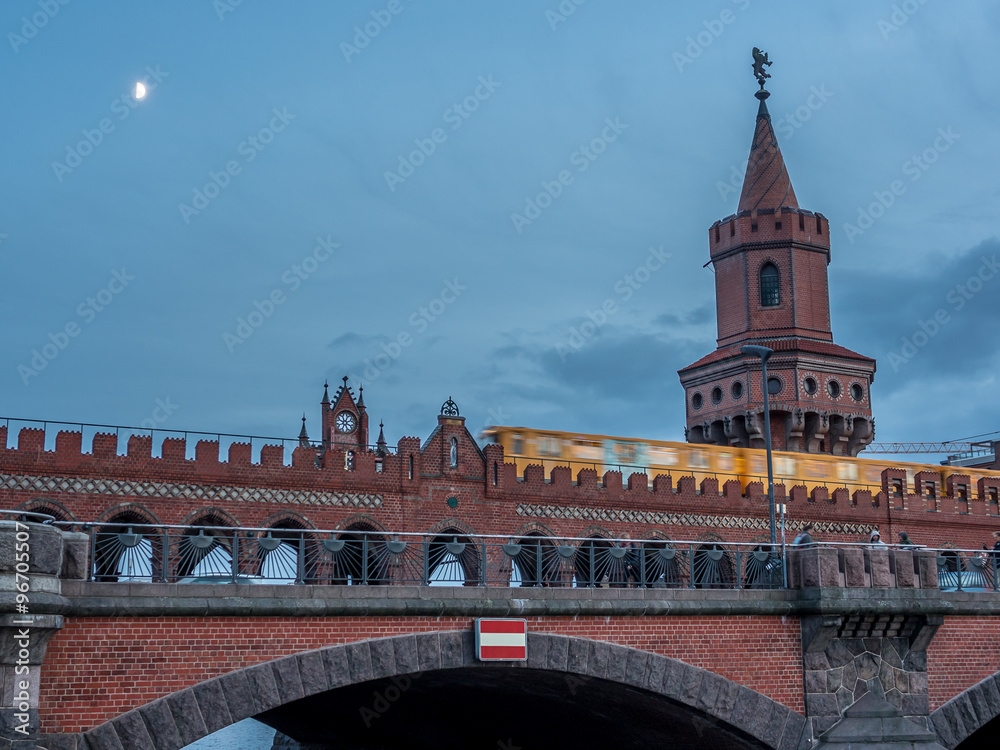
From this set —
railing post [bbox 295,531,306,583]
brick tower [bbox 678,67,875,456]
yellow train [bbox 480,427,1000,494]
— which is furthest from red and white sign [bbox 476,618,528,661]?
brick tower [bbox 678,67,875,456]

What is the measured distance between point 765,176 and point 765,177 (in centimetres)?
4

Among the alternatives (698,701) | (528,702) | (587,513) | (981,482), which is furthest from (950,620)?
(981,482)

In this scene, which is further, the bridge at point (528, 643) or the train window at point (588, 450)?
the train window at point (588, 450)

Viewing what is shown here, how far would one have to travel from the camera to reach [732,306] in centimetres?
4831

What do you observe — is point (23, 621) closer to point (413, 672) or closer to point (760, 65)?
point (413, 672)

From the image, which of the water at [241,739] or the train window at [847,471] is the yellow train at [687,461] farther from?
the water at [241,739]

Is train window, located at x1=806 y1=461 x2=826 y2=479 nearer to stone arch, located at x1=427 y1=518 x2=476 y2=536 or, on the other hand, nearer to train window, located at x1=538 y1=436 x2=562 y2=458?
train window, located at x1=538 y1=436 x2=562 y2=458

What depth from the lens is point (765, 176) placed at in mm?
48688

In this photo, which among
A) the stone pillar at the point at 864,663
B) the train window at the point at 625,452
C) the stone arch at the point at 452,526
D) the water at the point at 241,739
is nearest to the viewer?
the stone pillar at the point at 864,663

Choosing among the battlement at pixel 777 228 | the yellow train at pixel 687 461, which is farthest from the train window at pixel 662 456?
the battlement at pixel 777 228

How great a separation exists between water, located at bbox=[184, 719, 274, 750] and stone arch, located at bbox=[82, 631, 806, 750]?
25.1 m

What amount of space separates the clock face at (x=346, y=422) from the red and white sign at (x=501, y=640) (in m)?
30.1

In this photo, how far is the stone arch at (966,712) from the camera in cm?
1862

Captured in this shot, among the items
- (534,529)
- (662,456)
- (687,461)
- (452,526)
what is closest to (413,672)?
(452,526)
